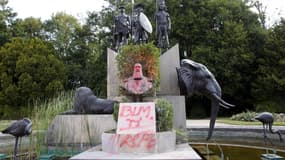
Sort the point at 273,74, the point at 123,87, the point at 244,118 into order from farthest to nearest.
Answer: the point at 273,74 < the point at 244,118 < the point at 123,87

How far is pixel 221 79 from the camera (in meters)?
24.1

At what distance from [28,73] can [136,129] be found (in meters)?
21.4

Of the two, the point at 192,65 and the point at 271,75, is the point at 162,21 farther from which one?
the point at 271,75

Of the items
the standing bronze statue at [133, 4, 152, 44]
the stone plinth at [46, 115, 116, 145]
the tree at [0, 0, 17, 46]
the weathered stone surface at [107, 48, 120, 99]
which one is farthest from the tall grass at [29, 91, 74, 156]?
the tree at [0, 0, 17, 46]

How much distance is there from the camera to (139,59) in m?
7.27

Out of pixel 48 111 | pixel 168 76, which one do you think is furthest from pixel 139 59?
pixel 48 111

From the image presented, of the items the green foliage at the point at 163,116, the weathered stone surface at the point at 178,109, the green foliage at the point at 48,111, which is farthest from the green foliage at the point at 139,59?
the green foliage at the point at 48,111

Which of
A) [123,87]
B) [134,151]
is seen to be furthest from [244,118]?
[134,151]

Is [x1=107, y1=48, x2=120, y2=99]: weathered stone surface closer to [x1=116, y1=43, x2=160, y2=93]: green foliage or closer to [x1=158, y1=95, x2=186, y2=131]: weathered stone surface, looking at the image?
[x1=158, y1=95, x2=186, y2=131]: weathered stone surface

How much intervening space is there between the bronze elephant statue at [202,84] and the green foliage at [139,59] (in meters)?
1.10

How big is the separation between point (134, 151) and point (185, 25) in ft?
67.6

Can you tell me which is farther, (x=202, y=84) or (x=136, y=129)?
(x=202, y=84)

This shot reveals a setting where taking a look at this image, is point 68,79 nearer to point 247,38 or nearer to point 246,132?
point 247,38

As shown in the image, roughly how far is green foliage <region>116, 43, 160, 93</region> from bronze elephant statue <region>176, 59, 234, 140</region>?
110 centimetres
